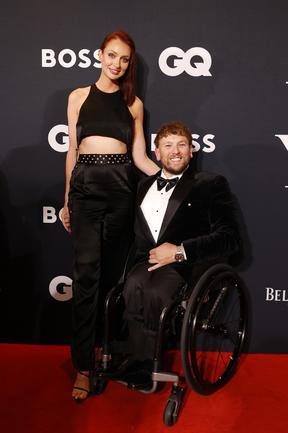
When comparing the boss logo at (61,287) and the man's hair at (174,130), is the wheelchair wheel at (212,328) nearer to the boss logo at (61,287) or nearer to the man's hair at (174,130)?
the man's hair at (174,130)

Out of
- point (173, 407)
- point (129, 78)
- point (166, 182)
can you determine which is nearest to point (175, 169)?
point (166, 182)

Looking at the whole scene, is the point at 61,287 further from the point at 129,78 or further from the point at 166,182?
the point at 129,78

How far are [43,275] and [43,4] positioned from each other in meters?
1.69

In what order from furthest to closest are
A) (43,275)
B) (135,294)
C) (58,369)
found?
(43,275) → (58,369) → (135,294)

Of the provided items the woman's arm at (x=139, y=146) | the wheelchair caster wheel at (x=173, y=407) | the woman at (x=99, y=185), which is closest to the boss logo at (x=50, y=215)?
the woman at (x=99, y=185)

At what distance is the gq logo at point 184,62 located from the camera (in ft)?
10.4

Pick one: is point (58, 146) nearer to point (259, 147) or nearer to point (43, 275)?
point (43, 275)

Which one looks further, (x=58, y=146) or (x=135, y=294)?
(x=58, y=146)

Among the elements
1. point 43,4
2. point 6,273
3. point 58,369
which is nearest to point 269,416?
point 58,369

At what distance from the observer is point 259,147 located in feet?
10.7

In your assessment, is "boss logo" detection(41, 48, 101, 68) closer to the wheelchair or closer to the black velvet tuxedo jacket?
the black velvet tuxedo jacket

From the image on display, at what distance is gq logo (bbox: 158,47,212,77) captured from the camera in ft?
10.4

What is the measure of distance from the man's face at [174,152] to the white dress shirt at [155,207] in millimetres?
70

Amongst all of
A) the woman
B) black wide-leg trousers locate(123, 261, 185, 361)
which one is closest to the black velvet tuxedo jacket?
black wide-leg trousers locate(123, 261, 185, 361)
